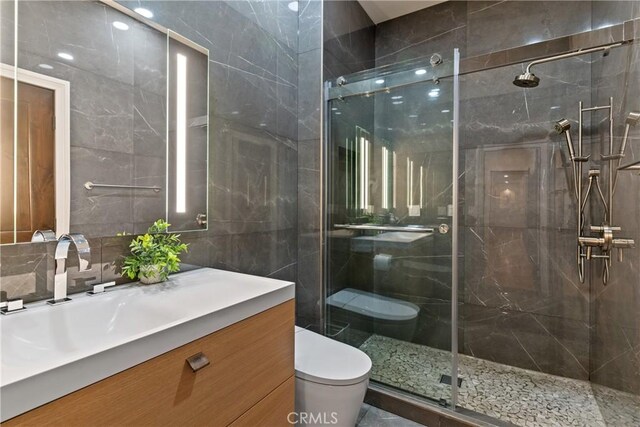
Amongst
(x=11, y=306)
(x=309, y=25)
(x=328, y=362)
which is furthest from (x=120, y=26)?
(x=328, y=362)

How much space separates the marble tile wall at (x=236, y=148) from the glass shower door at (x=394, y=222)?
1.13 feet

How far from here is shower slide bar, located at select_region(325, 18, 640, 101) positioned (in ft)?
4.87

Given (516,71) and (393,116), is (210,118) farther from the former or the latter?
(516,71)

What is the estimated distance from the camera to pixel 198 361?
2.73ft

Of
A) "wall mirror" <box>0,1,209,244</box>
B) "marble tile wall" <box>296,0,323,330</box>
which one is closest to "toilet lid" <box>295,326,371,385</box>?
"marble tile wall" <box>296,0,323,330</box>

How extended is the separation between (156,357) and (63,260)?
1.83 feet

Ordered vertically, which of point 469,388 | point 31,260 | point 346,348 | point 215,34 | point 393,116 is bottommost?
point 469,388

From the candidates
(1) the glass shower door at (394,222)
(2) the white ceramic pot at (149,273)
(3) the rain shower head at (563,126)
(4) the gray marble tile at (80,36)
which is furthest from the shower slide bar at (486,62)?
(2) the white ceramic pot at (149,273)

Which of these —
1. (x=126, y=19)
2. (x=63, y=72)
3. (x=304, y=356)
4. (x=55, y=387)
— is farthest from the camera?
(x=304, y=356)

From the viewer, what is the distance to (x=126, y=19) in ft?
4.12

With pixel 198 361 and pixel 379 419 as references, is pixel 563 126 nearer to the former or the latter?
pixel 379 419

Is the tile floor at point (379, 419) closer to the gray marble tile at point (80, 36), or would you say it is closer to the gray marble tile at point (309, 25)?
the gray marble tile at point (80, 36)

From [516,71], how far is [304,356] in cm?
238

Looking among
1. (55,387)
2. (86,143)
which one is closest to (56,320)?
(55,387)
